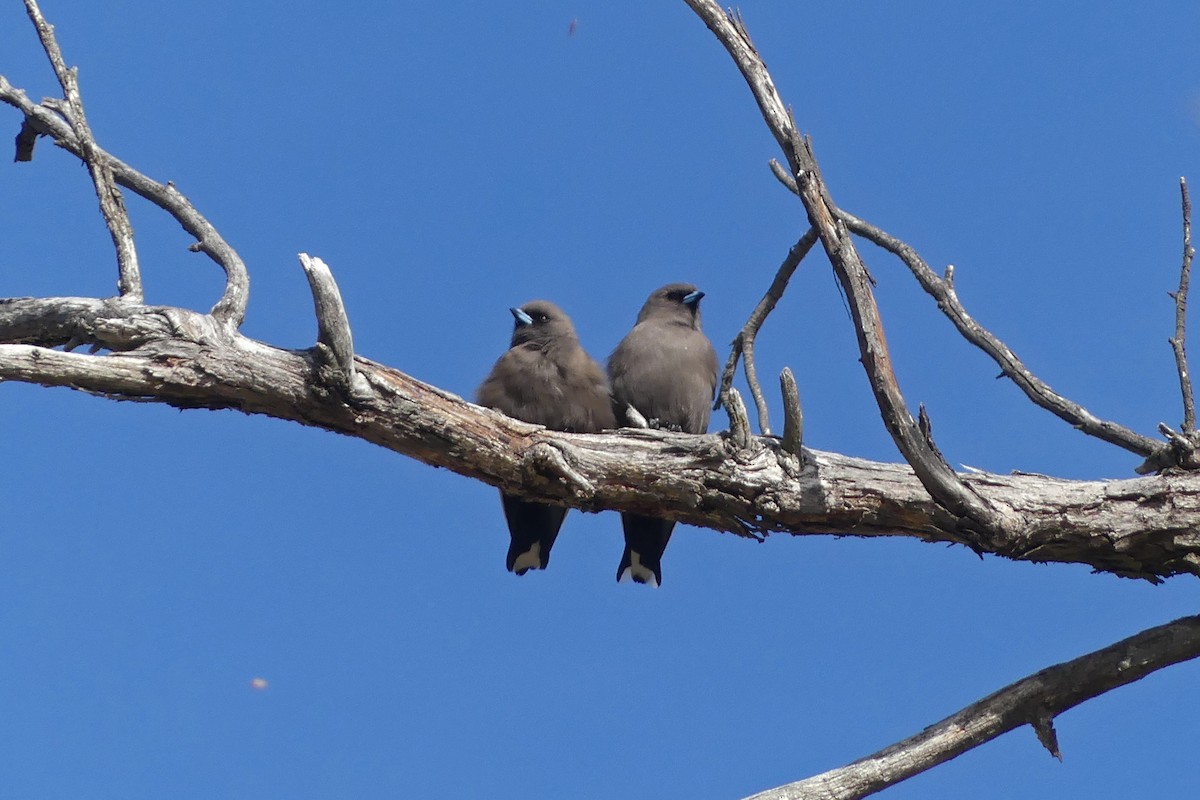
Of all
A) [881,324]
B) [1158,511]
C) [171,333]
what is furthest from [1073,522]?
[171,333]

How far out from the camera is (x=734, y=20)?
4293mm

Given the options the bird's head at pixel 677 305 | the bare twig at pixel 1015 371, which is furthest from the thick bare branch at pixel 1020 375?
the bird's head at pixel 677 305

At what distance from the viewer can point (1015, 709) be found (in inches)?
162

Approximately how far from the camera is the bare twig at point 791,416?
402 cm

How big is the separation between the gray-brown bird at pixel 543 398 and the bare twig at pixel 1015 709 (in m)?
2.30

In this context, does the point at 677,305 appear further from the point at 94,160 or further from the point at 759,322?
the point at 94,160

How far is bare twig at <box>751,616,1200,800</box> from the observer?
382 cm

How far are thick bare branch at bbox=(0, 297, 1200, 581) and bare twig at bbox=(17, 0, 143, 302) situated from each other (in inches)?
9.0

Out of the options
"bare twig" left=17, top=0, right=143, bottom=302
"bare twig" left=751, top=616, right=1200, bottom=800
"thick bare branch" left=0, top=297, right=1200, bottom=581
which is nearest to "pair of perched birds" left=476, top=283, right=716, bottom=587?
"thick bare branch" left=0, top=297, right=1200, bottom=581

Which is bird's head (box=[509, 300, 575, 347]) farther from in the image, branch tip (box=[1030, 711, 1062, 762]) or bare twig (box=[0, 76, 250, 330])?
branch tip (box=[1030, 711, 1062, 762])

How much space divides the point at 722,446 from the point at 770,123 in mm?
1119

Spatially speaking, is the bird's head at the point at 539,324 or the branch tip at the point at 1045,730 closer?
the branch tip at the point at 1045,730

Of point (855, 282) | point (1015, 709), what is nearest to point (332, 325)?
point (855, 282)

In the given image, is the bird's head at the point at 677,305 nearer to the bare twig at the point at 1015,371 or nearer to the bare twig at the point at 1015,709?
the bare twig at the point at 1015,371
